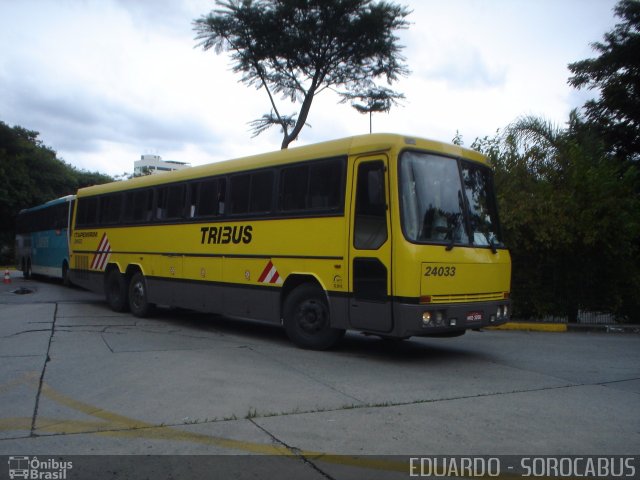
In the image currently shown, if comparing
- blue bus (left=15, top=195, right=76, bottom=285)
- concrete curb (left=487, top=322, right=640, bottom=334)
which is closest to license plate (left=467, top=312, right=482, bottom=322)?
concrete curb (left=487, top=322, right=640, bottom=334)

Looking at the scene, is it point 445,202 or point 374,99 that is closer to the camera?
point 445,202

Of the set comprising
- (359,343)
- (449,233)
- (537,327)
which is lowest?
(359,343)

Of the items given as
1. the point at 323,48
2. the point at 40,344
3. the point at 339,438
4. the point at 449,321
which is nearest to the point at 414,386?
the point at 449,321

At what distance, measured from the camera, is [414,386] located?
22.8 feet

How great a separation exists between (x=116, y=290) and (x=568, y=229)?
10.3 m

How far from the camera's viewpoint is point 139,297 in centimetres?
1311

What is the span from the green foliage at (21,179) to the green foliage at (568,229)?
36.8 meters

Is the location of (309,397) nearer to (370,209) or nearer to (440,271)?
(440,271)

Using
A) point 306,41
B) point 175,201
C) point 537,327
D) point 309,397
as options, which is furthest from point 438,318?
point 306,41

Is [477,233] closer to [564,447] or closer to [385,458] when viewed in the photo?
[564,447]

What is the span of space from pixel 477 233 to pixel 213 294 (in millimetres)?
4906

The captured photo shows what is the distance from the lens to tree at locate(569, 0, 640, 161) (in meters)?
21.9

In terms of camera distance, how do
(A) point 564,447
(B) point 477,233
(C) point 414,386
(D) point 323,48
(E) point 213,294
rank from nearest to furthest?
(A) point 564,447 → (C) point 414,386 → (B) point 477,233 → (E) point 213,294 → (D) point 323,48

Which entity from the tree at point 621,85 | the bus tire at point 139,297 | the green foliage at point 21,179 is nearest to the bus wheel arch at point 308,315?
the bus tire at point 139,297
